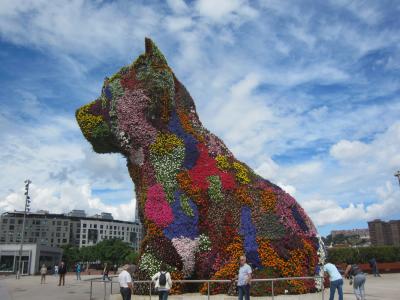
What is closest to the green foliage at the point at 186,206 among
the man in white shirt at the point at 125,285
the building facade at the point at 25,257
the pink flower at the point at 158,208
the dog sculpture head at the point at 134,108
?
the pink flower at the point at 158,208

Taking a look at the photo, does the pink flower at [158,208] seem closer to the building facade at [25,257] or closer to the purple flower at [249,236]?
the purple flower at [249,236]

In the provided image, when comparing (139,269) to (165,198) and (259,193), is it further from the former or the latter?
(259,193)

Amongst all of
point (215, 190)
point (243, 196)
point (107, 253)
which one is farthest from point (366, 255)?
point (107, 253)

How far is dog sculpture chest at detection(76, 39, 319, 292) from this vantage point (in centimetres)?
1223

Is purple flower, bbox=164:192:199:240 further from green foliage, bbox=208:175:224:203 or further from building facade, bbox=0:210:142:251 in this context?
building facade, bbox=0:210:142:251

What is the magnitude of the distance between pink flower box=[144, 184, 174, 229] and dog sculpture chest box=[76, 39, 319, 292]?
0.03m

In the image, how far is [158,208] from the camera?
492 inches

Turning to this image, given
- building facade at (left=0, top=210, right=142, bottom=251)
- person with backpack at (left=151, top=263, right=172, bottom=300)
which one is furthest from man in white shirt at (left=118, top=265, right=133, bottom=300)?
building facade at (left=0, top=210, right=142, bottom=251)

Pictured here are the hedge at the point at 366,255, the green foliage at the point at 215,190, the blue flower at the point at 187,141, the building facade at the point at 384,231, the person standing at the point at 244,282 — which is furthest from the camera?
the building facade at the point at 384,231

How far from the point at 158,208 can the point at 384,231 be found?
98.0m

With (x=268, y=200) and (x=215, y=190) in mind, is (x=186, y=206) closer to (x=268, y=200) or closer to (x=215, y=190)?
(x=215, y=190)

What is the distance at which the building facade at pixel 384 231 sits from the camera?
91725 millimetres

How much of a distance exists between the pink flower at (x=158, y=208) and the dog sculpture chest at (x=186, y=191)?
3cm

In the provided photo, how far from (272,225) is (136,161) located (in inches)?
189
